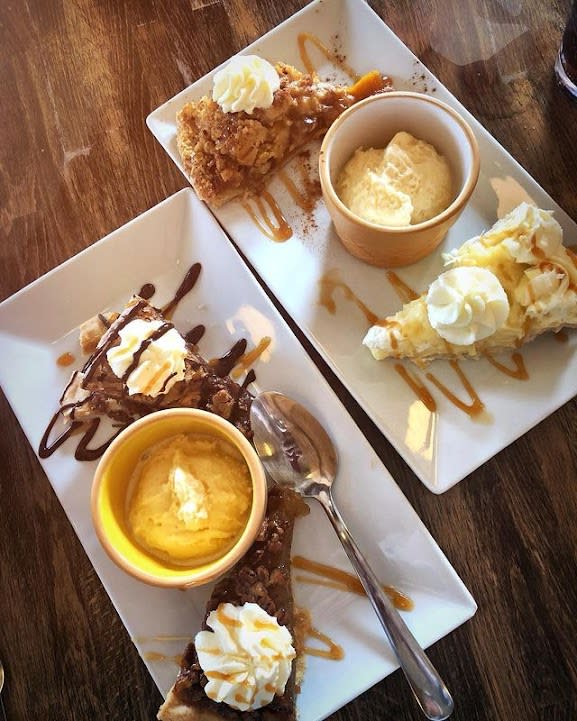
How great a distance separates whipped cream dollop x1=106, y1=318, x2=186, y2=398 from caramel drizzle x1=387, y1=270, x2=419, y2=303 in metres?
0.53

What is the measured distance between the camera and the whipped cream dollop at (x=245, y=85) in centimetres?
167

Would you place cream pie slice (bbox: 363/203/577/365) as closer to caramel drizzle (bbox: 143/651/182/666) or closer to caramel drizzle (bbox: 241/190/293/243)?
caramel drizzle (bbox: 241/190/293/243)

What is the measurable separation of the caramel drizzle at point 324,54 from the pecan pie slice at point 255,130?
0.07 meters

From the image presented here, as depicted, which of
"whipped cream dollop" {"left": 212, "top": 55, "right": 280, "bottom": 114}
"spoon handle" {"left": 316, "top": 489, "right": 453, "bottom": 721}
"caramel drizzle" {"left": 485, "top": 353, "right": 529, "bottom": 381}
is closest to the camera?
"spoon handle" {"left": 316, "top": 489, "right": 453, "bottom": 721}

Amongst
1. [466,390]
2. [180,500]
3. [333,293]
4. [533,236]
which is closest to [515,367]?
[466,390]

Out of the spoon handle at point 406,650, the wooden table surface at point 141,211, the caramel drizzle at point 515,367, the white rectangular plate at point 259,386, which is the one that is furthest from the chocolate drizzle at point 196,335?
the caramel drizzle at point 515,367

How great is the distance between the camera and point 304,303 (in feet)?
5.45

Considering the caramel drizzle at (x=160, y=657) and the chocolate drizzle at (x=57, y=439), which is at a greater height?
the chocolate drizzle at (x=57, y=439)

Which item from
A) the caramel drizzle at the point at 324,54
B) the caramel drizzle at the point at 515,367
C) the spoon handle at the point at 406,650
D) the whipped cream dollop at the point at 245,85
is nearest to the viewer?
the spoon handle at the point at 406,650

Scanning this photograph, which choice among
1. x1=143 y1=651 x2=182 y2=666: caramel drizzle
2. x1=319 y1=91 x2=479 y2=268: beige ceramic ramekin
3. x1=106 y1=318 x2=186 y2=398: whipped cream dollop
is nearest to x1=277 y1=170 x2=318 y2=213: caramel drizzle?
x1=319 y1=91 x2=479 y2=268: beige ceramic ramekin

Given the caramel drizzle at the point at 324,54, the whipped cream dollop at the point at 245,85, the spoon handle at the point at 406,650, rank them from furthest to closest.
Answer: the caramel drizzle at the point at 324,54 < the whipped cream dollop at the point at 245,85 < the spoon handle at the point at 406,650

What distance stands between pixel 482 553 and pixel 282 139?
Result: 3.64ft

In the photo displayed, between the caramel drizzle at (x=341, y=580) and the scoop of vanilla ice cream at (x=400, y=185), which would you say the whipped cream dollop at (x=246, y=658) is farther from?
the scoop of vanilla ice cream at (x=400, y=185)

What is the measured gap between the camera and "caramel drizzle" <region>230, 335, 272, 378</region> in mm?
1652
